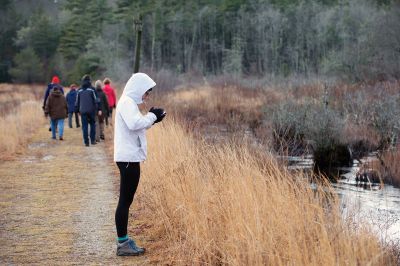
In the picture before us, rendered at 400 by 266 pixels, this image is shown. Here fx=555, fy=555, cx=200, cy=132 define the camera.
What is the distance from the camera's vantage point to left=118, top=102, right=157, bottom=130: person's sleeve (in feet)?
18.3

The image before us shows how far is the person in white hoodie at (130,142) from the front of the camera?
18.5 ft

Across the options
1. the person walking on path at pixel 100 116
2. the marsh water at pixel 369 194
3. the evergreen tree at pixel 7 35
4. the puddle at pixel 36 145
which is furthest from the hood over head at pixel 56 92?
the evergreen tree at pixel 7 35

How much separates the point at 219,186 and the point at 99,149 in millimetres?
9864

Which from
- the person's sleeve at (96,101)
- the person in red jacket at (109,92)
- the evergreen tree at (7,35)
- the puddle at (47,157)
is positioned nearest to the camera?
the puddle at (47,157)

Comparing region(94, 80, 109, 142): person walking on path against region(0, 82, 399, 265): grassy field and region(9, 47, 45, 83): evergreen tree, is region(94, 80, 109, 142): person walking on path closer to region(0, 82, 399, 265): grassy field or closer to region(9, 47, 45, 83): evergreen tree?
region(0, 82, 399, 265): grassy field

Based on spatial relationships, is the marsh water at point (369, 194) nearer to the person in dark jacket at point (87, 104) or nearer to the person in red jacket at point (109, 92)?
the person in dark jacket at point (87, 104)

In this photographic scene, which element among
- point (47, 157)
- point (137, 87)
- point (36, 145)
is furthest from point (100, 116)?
point (137, 87)

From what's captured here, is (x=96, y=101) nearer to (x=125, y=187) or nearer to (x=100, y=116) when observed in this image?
(x=100, y=116)

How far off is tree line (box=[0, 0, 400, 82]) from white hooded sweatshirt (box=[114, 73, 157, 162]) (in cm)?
5253

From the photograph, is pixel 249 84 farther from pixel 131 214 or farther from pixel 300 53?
pixel 300 53

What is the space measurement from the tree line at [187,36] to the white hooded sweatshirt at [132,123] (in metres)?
52.5

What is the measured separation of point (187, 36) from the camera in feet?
236

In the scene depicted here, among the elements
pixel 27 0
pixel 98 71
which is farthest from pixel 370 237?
pixel 27 0

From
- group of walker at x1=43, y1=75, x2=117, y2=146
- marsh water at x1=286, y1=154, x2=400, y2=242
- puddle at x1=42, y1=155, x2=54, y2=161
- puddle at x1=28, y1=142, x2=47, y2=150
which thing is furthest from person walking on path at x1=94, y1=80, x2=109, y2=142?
marsh water at x1=286, y1=154, x2=400, y2=242
